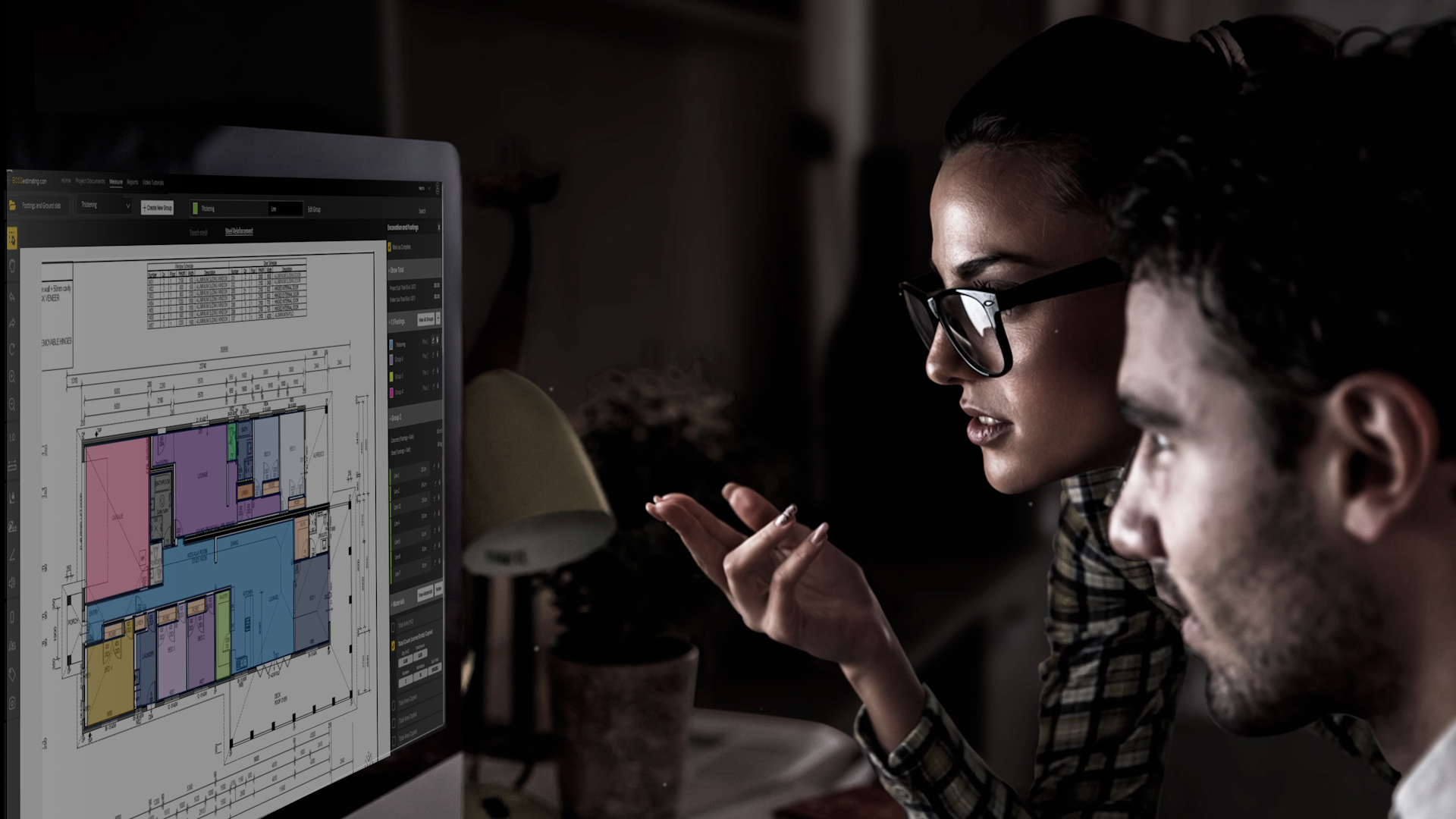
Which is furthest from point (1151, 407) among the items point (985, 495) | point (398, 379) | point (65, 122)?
point (985, 495)

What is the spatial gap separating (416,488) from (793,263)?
2.31 feet

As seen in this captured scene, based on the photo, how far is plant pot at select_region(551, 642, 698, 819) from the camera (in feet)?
3.86

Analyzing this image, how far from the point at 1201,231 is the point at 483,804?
2.86 feet

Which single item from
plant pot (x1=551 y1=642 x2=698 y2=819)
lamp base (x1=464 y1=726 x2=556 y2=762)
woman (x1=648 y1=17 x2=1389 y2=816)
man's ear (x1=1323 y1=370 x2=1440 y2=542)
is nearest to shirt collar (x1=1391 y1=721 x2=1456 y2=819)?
man's ear (x1=1323 y1=370 x2=1440 y2=542)

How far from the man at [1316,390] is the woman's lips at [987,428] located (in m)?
0.32

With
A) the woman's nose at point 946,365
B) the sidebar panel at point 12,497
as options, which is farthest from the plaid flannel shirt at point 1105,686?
the sidebar panel at point 12,497

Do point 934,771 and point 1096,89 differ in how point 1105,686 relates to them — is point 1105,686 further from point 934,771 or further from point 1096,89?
point 1096,89

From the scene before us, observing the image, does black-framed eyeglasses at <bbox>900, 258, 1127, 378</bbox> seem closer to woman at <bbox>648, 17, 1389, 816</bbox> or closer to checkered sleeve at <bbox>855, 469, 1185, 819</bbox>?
woman at <bbox>648, 17, 1389, 816</bbox>

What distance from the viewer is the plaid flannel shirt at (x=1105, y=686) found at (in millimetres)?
1171

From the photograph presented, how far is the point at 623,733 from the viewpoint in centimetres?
119

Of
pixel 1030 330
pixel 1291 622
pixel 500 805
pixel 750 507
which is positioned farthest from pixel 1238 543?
pixel 500 805

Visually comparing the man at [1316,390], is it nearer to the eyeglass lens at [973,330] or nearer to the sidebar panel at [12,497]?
the eyeglass lens at [973,330]

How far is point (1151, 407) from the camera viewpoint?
0.66 m

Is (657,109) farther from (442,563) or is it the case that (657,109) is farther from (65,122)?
(65,122)
